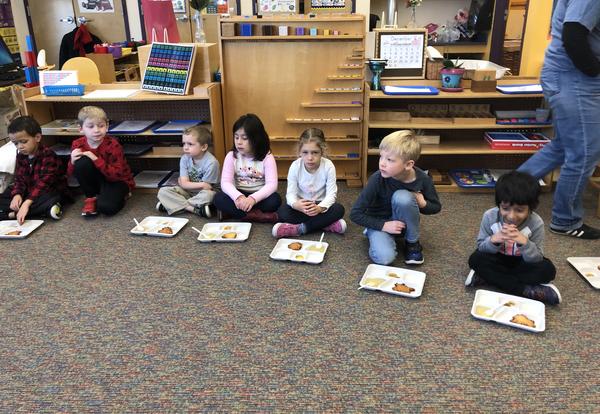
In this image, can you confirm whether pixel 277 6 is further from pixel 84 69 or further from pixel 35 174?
pixel 35 174

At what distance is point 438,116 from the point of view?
3.45 meters

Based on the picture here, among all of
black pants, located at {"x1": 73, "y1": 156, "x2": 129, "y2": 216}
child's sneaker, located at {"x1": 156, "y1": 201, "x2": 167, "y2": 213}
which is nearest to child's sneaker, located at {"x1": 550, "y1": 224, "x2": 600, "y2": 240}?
child's sneaker, located at {"x1": 156, "y1": 201, "x2": 167, "y2": 213}

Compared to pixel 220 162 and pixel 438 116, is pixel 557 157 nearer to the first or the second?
pixel 438 116

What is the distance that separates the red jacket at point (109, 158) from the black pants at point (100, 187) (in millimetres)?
33

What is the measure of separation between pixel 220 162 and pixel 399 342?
197cm

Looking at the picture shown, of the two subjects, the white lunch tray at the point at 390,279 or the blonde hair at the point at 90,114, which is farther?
the blonde hair at the point at 90,114

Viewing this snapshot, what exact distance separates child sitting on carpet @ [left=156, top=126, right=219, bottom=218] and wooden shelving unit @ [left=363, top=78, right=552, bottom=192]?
1.04m

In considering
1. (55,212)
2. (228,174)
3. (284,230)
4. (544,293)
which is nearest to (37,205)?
(55,212)

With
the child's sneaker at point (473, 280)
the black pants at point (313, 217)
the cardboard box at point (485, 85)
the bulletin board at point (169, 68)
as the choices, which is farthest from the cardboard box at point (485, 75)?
the bulletin board at point (169, 68)

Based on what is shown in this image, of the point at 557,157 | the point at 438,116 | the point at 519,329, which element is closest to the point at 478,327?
the point at 519,329

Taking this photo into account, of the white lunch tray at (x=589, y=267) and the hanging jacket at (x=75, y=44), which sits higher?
the hanging jacket at (x=75, y=44)

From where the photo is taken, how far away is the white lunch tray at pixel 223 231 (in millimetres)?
2588

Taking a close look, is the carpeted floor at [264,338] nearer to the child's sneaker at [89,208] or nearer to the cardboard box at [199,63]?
the child's sneaker at [89,208]

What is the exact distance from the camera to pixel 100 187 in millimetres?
3113
